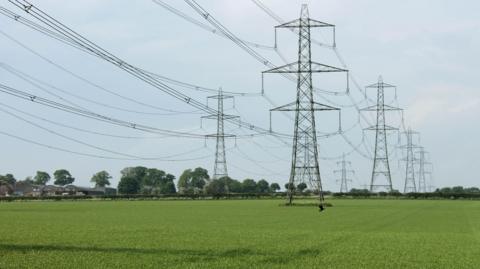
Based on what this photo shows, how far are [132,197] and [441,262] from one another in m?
116

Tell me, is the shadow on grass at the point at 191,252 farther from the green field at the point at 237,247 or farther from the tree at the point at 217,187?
the tree at the point at 217,187

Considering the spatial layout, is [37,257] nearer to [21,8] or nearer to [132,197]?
[21,8]

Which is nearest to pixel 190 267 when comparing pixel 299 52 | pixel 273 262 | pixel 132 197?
pixel 273 262

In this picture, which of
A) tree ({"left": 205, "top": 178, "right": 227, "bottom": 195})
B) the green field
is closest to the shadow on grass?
the green field

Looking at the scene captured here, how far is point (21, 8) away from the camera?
21281mm

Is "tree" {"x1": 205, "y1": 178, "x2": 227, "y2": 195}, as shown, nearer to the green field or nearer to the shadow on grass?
the green field

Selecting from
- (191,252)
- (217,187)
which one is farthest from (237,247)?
(217,187)

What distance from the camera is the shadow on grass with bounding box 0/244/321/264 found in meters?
21.5

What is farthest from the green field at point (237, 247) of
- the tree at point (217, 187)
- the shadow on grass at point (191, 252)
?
the tree at point (217, 187)

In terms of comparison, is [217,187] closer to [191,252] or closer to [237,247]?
[237,247]

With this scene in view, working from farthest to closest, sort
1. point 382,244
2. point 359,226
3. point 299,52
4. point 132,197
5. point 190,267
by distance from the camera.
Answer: point 132,197
point 299,52
point 359,226
point 382,244
point 190,267

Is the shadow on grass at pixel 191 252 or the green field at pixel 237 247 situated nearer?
the green field at pixel 237 247

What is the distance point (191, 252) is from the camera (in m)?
23.1

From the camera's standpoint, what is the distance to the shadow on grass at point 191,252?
70.4 ft
